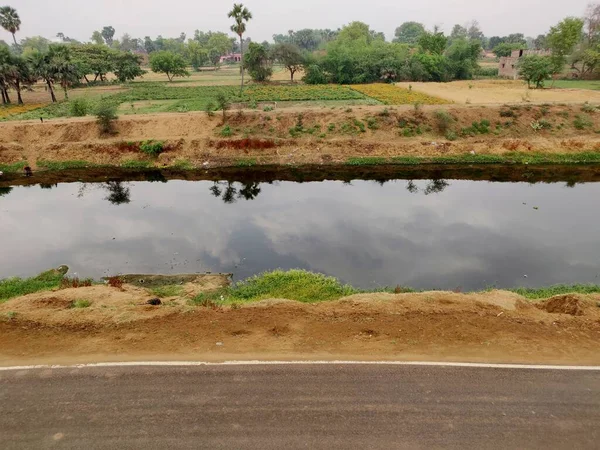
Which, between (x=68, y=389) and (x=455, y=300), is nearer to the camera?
(x=68, y=389)

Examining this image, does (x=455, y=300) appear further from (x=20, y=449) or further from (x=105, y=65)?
(x=105, y=65)

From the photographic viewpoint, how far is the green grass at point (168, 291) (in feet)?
61.8

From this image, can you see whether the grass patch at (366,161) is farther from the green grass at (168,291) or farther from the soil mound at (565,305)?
the soil mound at (565,305)

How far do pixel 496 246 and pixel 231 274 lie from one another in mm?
15237

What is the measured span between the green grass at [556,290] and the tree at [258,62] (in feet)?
241

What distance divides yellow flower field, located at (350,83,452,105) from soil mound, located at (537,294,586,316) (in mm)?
42151

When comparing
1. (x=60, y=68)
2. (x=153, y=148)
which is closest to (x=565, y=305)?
(x=153, y=148)

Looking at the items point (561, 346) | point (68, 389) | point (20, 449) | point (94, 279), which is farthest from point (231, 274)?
point (561, 346)

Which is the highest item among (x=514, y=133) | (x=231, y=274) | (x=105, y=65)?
(x=105, y=65)

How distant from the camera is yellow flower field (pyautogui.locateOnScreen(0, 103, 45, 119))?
53.7 m


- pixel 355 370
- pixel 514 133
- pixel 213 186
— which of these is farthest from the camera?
pixel 514 133

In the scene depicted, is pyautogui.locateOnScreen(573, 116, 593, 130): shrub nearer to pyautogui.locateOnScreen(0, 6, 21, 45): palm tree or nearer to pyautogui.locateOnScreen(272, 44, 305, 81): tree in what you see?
pyautogui.locateOnScreen(272, 44, 305, 81): tree

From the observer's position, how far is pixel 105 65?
8775cm

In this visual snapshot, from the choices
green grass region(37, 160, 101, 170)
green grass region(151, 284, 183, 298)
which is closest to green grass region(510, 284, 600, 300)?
green grass region(151, 284, 183, 298)
